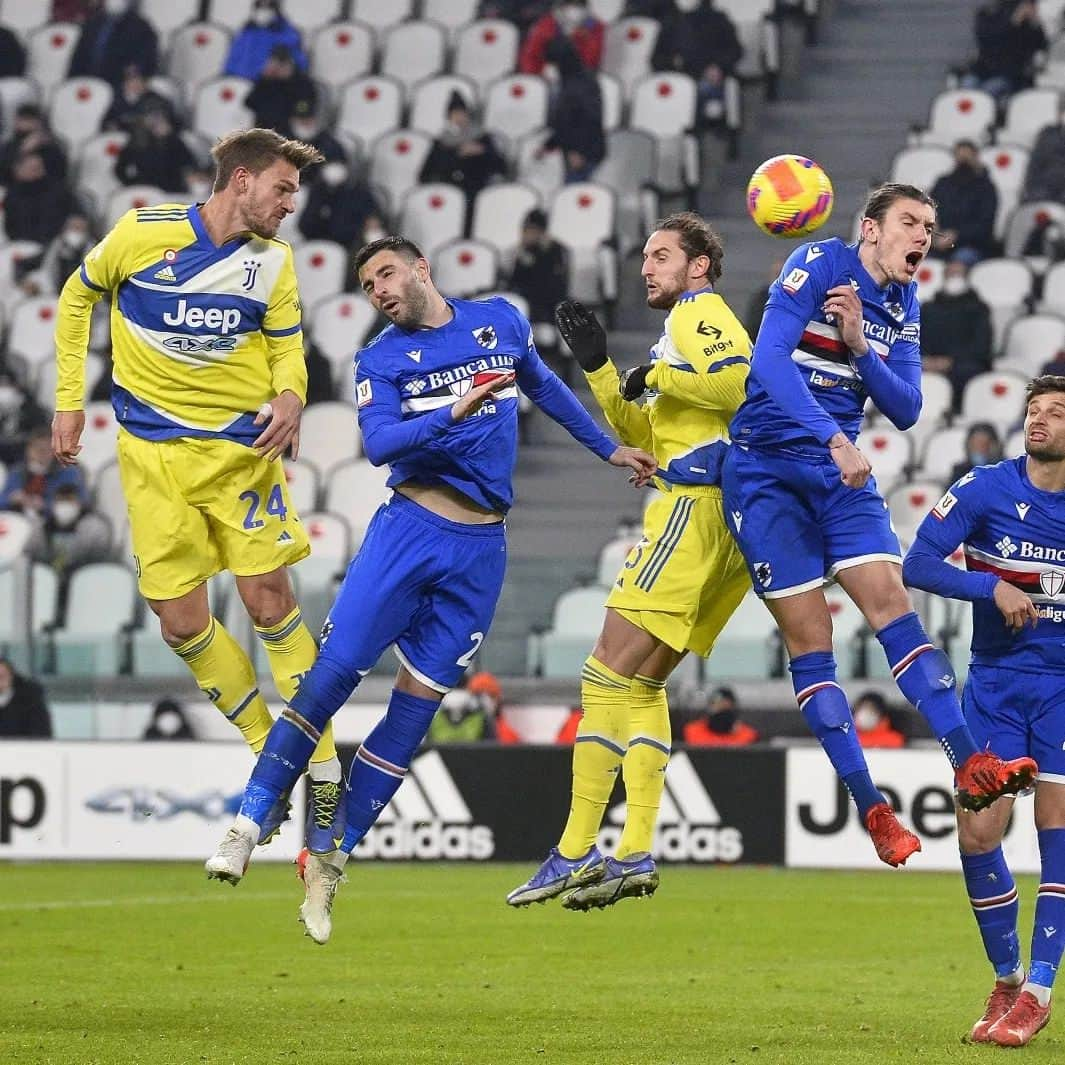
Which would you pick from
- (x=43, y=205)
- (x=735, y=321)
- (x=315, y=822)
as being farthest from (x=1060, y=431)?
(x=43, y=205)

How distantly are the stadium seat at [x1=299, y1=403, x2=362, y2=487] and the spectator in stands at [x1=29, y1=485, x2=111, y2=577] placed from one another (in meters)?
2.12

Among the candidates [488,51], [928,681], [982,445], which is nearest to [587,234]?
[488,51]

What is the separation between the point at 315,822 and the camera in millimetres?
9234

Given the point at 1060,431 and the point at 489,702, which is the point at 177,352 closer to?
the point at 1060,431

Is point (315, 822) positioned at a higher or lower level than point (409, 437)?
lower

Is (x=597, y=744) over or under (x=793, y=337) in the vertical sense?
under

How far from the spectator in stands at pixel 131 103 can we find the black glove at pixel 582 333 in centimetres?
1411

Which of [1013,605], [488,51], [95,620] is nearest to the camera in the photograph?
[1013,605]

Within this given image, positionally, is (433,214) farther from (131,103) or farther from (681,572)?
(681,572)

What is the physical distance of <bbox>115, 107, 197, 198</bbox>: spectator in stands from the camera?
2242cm

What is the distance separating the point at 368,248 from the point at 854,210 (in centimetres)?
1343

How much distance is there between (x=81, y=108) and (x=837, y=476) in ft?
55.3

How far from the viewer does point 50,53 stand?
81.5 ft

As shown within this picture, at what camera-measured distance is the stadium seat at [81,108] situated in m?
23.9
